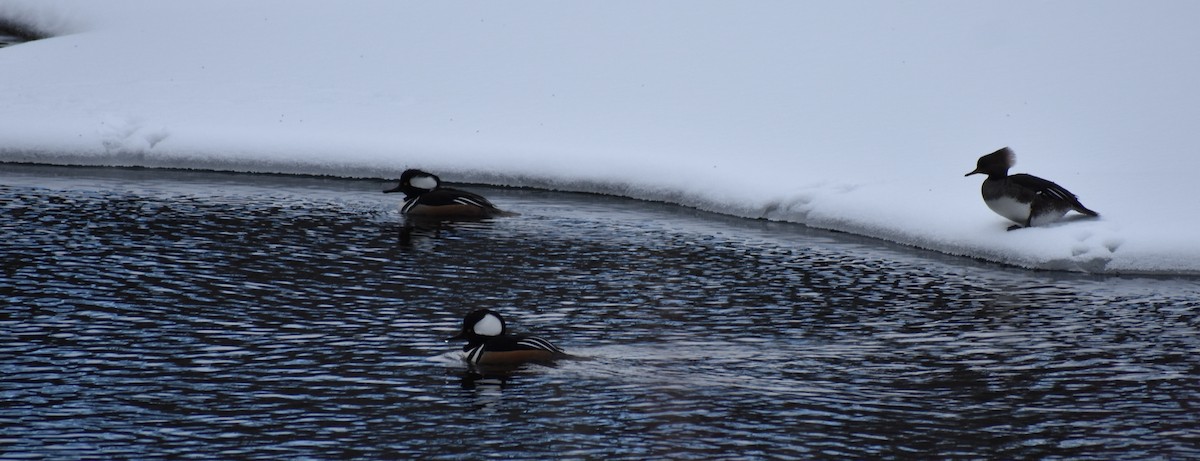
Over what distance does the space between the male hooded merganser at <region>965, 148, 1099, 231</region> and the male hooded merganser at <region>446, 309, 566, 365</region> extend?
7.34m

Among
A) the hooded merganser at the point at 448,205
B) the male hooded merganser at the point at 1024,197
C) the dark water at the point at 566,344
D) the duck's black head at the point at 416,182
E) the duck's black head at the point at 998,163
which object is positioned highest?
the duck's black head at the point at 998,163

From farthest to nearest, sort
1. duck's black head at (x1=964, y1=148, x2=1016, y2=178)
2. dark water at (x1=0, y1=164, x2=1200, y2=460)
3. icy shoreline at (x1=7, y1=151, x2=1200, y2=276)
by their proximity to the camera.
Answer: duck's black head at (x1=964, y1=148, x2=1016, y2=178) → icy shoreline at (x1=7, y1=151, x2=1200, y2=276) → dark water at (x1=0, y1=164, x2=1200, y2=460)

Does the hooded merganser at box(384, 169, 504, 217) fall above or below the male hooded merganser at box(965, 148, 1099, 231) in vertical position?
below

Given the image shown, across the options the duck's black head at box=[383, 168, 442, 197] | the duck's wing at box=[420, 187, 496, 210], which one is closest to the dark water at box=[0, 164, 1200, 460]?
the duck's wing at box=[420, 187, 496, 210]

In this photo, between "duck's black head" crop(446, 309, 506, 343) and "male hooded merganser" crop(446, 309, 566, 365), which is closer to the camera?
"male hooded merganser" crop(446, 309, 566, 365)

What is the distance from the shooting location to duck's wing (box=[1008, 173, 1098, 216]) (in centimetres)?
1695

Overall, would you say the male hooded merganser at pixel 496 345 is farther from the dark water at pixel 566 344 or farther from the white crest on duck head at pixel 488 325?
the dark water at pixel 566 344

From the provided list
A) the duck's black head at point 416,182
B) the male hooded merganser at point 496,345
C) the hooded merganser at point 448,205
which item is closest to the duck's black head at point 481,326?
the male hooded merganser at point 496,345

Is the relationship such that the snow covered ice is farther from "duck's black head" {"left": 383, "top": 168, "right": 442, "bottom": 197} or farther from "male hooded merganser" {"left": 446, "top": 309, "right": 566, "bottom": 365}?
"male hooded merganser" {"left": 446, "top": 309, "right": 566, "bottom": 365}

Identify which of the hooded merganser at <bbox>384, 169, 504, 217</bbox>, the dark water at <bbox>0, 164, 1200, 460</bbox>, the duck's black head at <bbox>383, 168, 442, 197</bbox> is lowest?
the dark water at <bbox>0, 164, 1200, 460</bbox>

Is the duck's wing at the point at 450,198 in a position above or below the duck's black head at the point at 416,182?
below

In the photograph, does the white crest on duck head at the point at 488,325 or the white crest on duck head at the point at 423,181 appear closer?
the white crest on duck head at the point at 488,325

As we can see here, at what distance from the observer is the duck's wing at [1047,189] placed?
16953 millimetres

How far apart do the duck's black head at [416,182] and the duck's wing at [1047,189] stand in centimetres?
736
